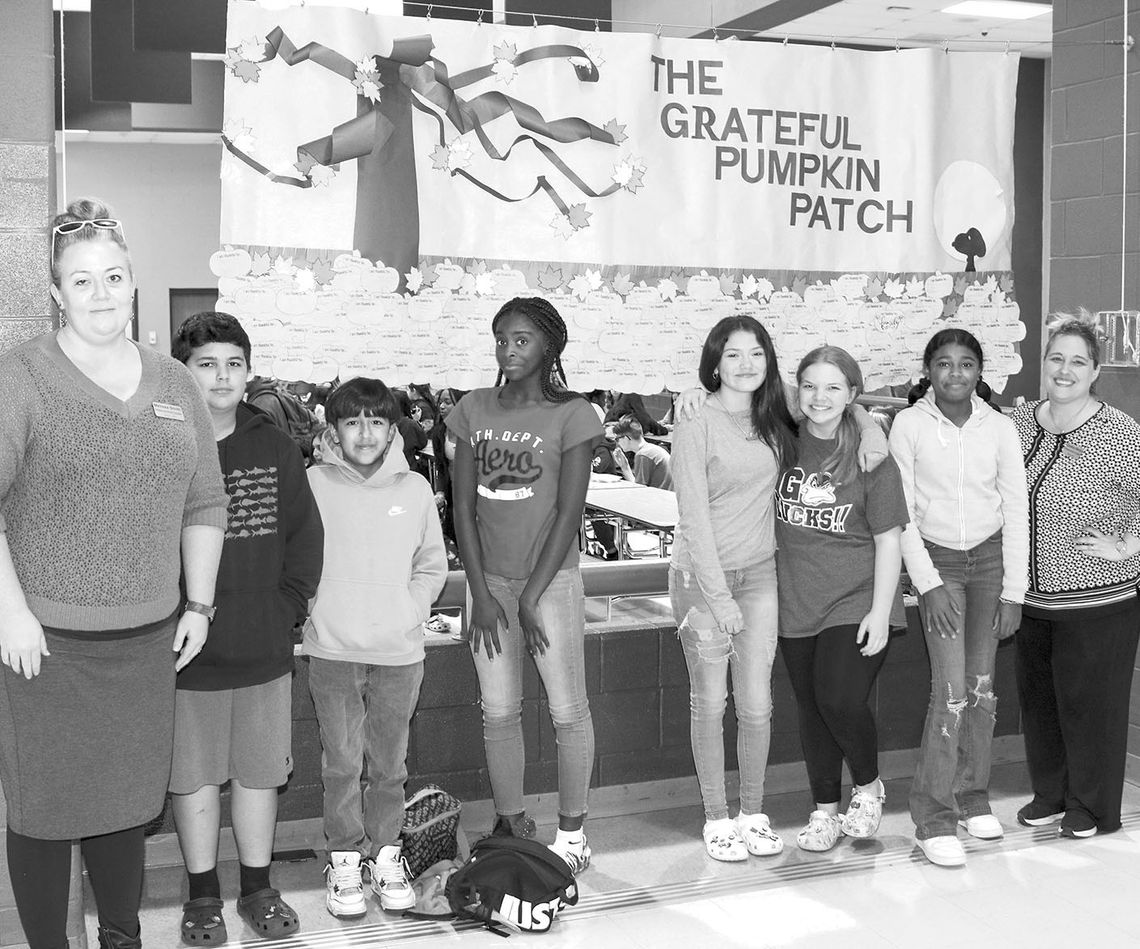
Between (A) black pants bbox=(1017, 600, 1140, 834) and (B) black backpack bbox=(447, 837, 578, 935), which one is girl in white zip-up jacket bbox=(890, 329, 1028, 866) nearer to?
(A) black pants bbox=(1017, 600, 1140, 834)

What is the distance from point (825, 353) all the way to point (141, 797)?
6.53ft

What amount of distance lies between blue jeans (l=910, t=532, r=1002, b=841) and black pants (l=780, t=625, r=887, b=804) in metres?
0.16

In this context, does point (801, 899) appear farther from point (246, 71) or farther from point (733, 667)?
point (246, 71)

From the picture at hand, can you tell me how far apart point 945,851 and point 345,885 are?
158 cm

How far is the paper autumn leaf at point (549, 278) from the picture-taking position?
12.0 ft

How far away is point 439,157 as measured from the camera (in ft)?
11.6

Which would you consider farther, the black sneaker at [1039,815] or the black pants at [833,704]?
the black sneaker at [1039,815]

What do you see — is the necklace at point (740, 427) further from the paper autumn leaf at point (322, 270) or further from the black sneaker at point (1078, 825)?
the black sneaker at point (1078, 825)

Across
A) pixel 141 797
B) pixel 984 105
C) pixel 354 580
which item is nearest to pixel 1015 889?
pixel 354 580

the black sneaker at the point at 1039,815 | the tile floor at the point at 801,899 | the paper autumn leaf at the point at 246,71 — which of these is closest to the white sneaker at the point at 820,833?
the tile floor at the point at 801,899

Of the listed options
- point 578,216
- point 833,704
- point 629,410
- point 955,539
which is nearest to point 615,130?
point 578,216

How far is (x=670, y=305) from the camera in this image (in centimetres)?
378

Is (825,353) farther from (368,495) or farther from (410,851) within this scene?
(410,851)

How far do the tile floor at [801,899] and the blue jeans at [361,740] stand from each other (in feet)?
0.72
